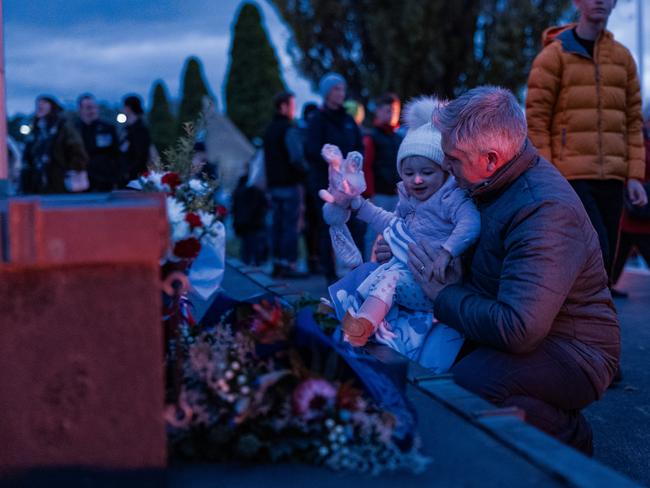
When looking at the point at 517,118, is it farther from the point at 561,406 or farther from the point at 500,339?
the point at 561,406

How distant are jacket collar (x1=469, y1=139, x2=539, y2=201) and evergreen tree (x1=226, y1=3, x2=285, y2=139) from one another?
58184mm

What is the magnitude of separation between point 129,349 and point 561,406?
Answer: 1.76 metres

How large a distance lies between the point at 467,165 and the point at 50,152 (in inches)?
296

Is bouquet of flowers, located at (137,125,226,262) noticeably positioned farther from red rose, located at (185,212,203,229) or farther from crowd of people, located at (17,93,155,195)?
crowd of people, located at (17,93,155,195)

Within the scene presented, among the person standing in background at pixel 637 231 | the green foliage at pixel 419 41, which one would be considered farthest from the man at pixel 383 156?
the green foliage at pixel 419 41

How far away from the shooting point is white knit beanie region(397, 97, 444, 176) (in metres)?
3.91

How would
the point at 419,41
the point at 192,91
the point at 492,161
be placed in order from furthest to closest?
the point at 192,91
the point at 419,41
the point at 492,161

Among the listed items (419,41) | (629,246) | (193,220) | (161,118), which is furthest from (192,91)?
(193,220)

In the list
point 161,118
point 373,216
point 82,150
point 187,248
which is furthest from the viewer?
point 161,118

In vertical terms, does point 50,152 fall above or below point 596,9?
below

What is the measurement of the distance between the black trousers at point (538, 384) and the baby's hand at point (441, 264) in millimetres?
365

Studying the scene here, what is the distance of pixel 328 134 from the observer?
27.6 feet

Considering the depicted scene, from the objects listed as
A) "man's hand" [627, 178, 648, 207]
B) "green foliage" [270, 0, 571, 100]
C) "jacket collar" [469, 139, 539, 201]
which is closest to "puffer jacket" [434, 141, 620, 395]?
"jacket collar" [469, 139, 539, 201]

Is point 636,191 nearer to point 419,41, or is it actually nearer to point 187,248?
point 187,248
